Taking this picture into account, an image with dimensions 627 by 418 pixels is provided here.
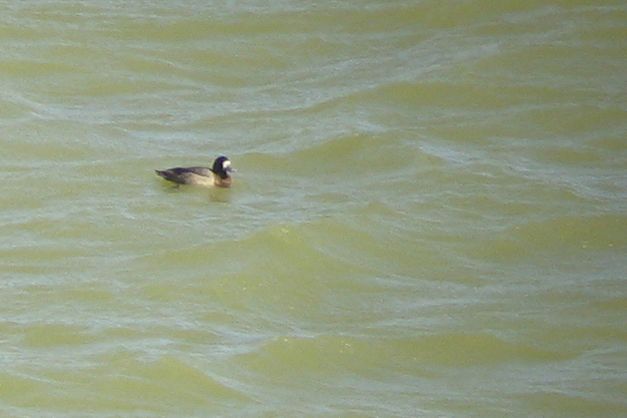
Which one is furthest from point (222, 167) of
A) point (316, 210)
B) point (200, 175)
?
point (316, 210)

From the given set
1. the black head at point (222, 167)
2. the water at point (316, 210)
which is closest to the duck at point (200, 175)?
the black head at point (222, 167)

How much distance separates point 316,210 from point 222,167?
79 centimetres

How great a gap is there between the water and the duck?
120mm

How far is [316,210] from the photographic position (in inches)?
450

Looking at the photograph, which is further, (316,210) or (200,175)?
(200,175)

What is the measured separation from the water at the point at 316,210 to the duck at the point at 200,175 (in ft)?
0.39

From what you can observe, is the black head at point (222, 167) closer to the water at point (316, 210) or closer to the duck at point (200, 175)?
the duck at point (200, 175)

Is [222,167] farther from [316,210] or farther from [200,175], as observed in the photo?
[316,210]

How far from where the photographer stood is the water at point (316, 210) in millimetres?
8812

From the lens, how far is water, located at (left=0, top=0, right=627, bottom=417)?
8812 millimetres

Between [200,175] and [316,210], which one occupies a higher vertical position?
[200,175]

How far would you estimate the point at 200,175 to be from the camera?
11.6 m

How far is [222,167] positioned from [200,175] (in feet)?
0.58

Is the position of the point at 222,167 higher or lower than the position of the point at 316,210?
higher
